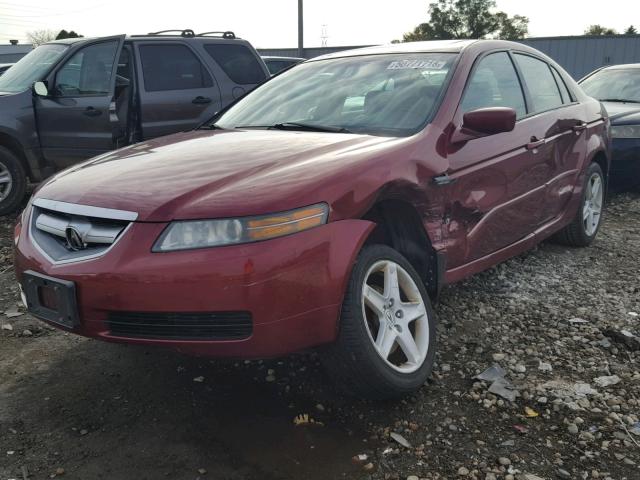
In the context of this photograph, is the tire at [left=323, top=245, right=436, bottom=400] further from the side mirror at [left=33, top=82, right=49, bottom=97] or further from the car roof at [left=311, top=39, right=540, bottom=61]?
the side mirror at [left=33, top=82, right=49, bottom=97]

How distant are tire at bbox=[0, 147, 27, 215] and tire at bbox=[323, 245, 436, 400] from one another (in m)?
4.81

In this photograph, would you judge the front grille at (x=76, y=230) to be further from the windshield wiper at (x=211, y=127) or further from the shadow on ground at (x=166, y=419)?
the windshield wiper at (x=211, y=127)

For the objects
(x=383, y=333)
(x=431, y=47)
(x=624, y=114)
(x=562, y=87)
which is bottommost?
(x=383, y=333)

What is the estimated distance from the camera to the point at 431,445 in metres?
2.50

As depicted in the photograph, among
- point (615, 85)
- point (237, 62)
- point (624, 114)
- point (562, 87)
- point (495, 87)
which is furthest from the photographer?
point (615, 85)

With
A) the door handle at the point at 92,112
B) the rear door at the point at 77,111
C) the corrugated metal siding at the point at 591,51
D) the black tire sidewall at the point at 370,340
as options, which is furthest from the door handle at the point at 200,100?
the corrugated metal siding at the point at 591,51

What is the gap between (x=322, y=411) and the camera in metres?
2.74

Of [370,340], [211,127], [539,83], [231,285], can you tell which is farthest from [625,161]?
→ [231,285]

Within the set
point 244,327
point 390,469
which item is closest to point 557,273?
point 390,469

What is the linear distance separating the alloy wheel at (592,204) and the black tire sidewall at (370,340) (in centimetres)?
283

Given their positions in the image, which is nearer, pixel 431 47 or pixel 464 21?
pixel 431 47

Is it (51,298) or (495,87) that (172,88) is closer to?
(495,87)

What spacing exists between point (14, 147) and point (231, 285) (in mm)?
5124

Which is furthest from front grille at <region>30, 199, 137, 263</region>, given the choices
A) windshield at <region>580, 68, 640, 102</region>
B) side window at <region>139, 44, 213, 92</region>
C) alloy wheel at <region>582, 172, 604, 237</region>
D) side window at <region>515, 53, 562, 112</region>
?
windshield at <region>580, 68, 640, 102</region>
